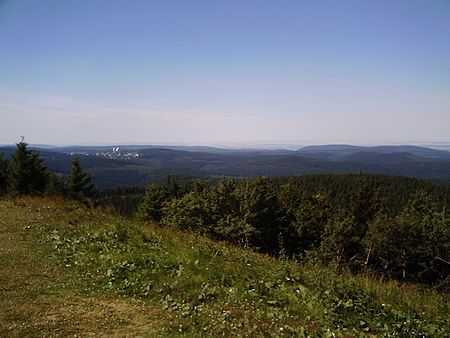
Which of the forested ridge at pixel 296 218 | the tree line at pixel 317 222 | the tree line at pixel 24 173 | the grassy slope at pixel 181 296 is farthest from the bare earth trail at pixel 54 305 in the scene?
the tree line at pixel 24 173

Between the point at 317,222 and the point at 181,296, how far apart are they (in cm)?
5042

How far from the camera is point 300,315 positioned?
7203mm

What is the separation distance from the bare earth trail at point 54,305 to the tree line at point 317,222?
3332 cm

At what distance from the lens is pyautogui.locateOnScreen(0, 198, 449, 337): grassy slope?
6.68m

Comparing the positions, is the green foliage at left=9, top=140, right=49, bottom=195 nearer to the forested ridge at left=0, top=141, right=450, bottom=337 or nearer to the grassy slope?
the forested ridge at left=0, top=141, right=450, bottom=337

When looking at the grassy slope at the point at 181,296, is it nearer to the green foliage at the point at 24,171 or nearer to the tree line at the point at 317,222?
the tree line at the point at 317,222

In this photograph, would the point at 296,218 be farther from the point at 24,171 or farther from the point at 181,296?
the point at 181,296

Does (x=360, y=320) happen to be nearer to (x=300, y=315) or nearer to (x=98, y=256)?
(x=300, y=315)

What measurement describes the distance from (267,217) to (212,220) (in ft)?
30.3

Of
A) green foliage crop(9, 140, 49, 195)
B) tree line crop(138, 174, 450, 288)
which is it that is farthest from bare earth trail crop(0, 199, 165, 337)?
green foliage crop(9, 140, 49, 195)

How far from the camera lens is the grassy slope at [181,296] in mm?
6684

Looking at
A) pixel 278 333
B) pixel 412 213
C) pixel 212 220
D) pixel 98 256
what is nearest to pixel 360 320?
pixel 278 333

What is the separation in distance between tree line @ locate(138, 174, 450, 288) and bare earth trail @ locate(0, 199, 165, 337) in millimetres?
33322

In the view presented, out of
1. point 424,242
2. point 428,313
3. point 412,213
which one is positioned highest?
point 428,313
